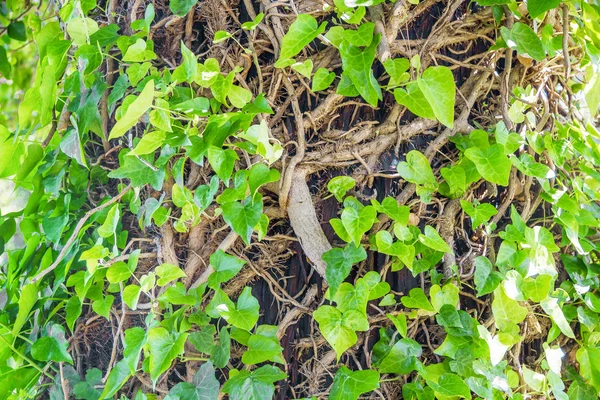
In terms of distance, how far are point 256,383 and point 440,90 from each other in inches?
22.0

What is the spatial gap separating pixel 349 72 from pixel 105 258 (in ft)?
1.81

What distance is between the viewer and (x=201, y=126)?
89cm

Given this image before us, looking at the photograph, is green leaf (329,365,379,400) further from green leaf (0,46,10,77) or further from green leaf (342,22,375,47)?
green leaf (0,46,10,77)

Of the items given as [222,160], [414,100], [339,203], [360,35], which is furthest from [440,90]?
[222,160]

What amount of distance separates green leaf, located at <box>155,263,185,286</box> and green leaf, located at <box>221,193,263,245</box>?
0.13 meters

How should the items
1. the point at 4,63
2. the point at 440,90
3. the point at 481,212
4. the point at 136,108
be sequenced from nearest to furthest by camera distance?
the point at 136,108 → the point at 440,90 → the point at 481,212 → the point at 4,63

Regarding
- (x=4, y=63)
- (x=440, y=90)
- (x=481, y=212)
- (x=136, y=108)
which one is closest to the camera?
(x=136, y=108)

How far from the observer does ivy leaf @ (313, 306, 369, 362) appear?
0.83 meters

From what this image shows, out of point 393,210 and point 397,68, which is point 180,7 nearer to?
point 397,68

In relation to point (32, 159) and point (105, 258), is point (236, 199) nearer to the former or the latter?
point (105, 258)

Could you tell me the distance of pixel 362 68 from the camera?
85 cm

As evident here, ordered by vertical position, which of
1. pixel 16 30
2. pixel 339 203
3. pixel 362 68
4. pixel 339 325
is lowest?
pixel 339 325

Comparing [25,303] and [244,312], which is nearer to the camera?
[244,312]

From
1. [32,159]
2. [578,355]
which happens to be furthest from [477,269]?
Result: [32,159]
